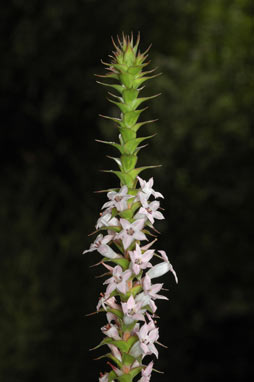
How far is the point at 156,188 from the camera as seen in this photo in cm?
641

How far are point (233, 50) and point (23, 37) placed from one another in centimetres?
237

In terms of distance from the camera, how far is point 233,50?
274 inches

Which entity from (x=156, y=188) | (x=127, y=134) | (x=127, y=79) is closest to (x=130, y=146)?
(x=127, y=134)

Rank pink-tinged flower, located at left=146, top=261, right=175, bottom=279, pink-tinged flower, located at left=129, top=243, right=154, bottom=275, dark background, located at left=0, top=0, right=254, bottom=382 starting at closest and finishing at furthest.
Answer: pink-tinged flower, located at left=129, top=243, right=154, bottom=275 < pink-tinged flower, located at left=146, top=261, right=175, bottom=279 < dark background, located at left=0, top=0, right=254, bottom=382

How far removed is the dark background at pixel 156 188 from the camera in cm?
620

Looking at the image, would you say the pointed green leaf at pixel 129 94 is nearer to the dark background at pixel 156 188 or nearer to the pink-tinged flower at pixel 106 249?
the pink-tinged flower at pixel 106 249

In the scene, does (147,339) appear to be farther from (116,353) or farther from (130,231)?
(130,231)

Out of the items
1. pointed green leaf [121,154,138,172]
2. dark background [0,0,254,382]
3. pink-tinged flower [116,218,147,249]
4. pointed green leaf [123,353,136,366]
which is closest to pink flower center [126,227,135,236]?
pink-tinged flower [116,218,147,249]

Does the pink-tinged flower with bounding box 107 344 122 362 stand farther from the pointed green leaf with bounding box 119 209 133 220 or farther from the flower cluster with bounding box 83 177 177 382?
the pointed green leaf with bounding box 119 209 133 220

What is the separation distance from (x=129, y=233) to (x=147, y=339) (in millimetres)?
211

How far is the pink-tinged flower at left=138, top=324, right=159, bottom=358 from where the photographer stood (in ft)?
3.94

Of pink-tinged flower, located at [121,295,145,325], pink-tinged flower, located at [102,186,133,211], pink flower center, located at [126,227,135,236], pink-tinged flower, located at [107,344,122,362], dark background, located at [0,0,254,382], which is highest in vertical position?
dark background, located at [0,0,254,382]

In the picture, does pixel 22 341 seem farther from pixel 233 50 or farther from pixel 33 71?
pixel 233 50

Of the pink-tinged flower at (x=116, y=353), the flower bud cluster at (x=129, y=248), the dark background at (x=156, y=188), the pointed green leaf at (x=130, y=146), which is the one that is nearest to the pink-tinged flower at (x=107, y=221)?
the flower bud cluster at (x=129, y=248)
